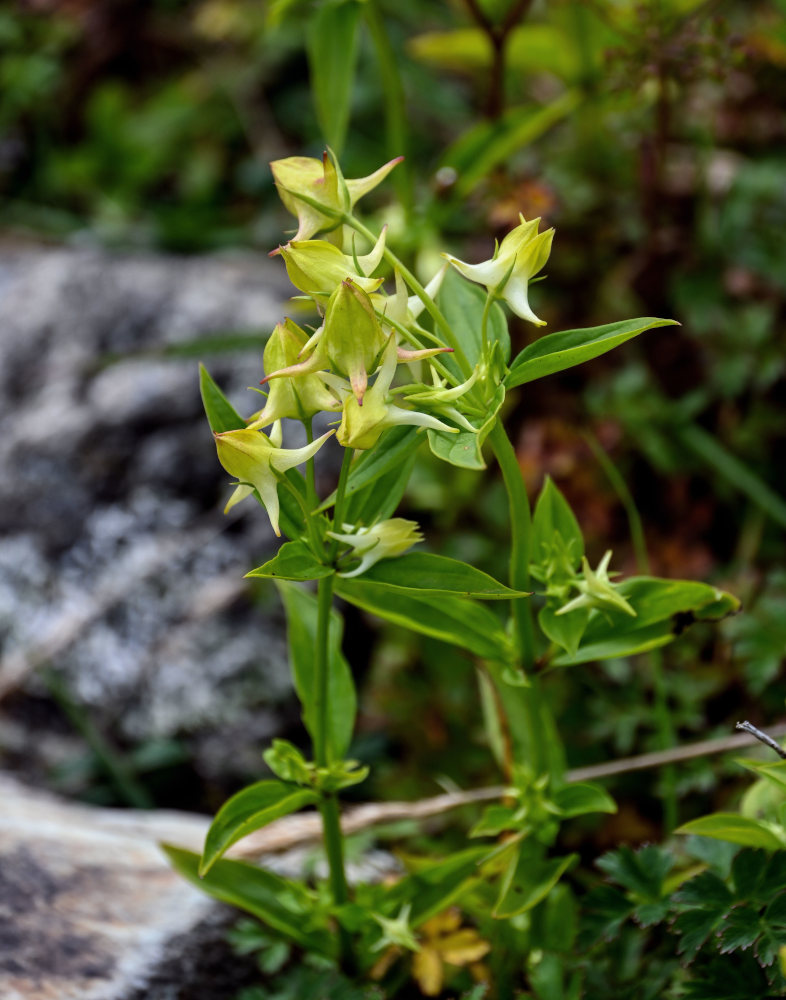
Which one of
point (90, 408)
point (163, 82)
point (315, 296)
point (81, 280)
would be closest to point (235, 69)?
point (163, 82)

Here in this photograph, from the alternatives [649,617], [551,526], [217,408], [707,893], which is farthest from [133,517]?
[707,893]

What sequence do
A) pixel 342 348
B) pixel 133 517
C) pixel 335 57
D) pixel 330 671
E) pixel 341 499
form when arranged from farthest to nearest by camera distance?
pixel 133 517
pixel 335 57
pixel 330 671
pixel 341 499
pixel 342 348

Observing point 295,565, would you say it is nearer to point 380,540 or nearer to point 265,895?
point 380,540

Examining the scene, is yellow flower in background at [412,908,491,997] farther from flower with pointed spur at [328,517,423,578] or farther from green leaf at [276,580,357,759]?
flower with pointed spur at [328,517,423,578]

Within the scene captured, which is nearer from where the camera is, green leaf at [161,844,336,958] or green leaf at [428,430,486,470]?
green leaf at [428,430,486,470]

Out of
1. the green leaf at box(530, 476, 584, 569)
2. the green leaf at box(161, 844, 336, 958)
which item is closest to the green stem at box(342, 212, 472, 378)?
the green leaf at box(530, 476, 584, 569)

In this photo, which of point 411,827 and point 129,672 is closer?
point 411,827

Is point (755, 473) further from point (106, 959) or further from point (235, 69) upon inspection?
point (235, 69)
